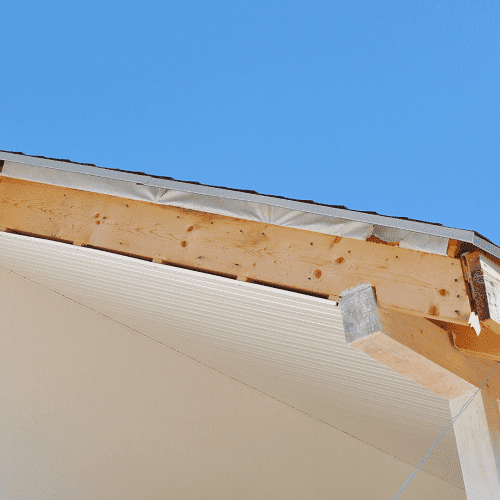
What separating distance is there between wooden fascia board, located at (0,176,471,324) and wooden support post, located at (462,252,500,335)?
1.9 inches

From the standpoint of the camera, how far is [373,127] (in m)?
41.5

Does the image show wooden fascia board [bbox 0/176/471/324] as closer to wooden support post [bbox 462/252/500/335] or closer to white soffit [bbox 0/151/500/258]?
wooden support post [bbox 462/252/500/335]

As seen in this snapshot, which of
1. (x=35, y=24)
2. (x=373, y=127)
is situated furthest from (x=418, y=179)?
(x=35, y=24)

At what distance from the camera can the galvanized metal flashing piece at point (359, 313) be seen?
2123 millimetres

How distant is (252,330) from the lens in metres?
3.43

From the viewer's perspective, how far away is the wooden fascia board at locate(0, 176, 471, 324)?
224 cm

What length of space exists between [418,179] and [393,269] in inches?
2036

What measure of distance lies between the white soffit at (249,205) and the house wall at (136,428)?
6.45 feet

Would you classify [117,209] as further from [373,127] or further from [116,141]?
[373,127]

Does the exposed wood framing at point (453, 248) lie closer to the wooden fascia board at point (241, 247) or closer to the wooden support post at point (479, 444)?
the wooden fascia board at point (241, 247)

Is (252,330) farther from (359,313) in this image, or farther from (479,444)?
(479,444)

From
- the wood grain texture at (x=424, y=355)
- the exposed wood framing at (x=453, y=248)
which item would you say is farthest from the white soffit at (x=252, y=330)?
the exposed wood framing at (x=453, y=248)

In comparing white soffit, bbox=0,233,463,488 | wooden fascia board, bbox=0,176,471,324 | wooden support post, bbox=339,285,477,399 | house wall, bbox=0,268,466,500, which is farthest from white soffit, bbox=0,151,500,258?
house wall, bbox=0,268,466,500

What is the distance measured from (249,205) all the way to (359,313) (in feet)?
2.23
